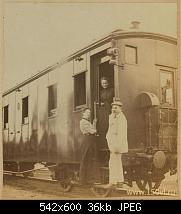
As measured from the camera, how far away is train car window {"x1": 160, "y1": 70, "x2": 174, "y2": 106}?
2926 mm

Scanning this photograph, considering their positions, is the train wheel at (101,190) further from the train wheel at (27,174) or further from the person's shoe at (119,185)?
the train wheel at (27,174)

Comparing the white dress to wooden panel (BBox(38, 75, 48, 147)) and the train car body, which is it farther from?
wooden panel (BBox(38, 75, 48, 147))

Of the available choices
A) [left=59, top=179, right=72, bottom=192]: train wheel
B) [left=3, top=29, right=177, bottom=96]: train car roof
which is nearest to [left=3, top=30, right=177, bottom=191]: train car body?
[left=3, top=29, right=177, bottom=96]: train car roof

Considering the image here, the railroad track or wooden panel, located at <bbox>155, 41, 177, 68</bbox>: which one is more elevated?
wooden panel, located at <bbox>155, 41, 177, 68</bbox>

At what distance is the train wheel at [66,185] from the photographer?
291 centimetres

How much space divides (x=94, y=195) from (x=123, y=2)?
124cm

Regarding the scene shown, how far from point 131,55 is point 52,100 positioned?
581mm

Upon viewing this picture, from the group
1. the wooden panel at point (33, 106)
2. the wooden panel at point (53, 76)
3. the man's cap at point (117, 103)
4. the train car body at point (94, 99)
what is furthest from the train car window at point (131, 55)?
the wooden panel at point (33, 106)

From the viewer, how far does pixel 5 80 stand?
2941mm

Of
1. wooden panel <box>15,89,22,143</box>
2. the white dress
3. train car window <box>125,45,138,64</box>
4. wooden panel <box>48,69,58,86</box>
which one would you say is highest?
train car window <box>125,45,138,64</box>

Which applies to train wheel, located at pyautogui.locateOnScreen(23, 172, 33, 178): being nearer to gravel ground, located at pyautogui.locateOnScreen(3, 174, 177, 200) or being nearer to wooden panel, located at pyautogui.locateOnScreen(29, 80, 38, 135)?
gravel ground, located at pyautogui.locateOnScreen(3, 174, 177, 200)

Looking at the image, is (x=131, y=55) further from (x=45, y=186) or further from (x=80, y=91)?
(x=45, y=186)

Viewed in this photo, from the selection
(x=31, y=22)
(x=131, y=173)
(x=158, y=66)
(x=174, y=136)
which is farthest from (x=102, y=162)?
(x=31, y=22)

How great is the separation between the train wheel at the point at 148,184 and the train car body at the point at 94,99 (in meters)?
0.13
